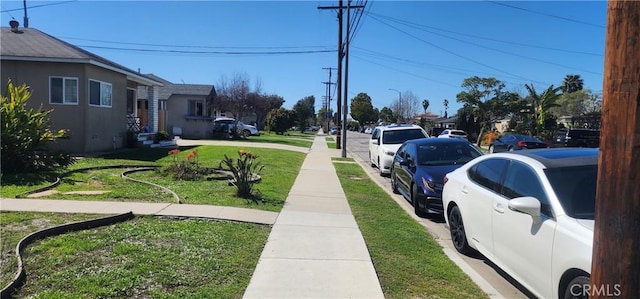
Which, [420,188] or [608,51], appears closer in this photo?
[608,51]

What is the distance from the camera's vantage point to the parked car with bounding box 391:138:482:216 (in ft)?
29.0

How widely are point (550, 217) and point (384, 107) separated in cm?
12907

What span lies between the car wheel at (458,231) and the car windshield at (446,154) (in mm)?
3299

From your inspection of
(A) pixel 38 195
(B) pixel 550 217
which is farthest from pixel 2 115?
(B) pixel 550 217

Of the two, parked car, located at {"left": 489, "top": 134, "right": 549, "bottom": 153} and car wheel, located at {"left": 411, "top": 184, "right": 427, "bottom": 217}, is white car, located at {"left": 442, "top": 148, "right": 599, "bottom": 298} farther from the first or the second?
parked car, located at {"left": 489, "top": 134, "right": 549, "bottom": 153}

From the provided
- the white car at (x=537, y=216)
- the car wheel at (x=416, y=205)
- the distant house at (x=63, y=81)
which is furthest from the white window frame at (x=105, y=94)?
the white car at (x=537, y=216)

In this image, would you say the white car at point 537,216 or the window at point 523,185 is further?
the window at point 523,185

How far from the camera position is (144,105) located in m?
35.4

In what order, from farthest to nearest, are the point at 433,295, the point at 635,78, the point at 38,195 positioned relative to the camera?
the point at 38,195, the point at 433,295, the point at 635,78

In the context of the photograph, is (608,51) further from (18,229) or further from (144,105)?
(144,105)

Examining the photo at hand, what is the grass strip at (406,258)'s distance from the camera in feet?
16.0

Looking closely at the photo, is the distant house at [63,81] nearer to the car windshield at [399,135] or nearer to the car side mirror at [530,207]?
the car windshield at [399,135]

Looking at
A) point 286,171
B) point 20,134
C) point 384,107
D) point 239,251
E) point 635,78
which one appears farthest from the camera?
point 384,107

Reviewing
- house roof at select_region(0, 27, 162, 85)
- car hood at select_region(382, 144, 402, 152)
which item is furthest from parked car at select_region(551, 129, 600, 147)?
house roof at select_region(0, 27, 162, 85)
